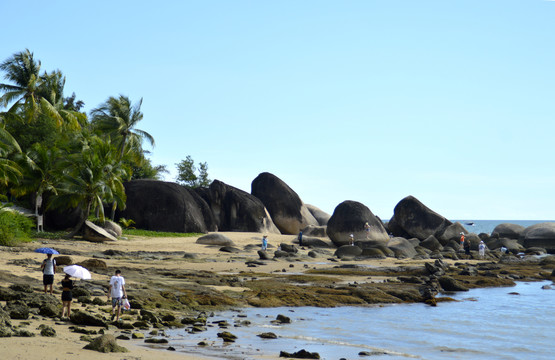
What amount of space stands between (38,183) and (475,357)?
3023 cm

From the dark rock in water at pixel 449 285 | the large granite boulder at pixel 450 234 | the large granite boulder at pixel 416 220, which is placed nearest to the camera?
the dark rock in water at pixel 449 285

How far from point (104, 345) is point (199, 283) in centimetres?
1048

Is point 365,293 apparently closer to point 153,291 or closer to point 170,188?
point 153,291

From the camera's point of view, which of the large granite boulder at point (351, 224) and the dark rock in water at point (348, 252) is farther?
the large granite boulder at point (351, 224)

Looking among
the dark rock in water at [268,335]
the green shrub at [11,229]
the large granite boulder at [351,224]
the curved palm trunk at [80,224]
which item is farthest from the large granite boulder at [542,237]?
the dark rock in water at [268,335]

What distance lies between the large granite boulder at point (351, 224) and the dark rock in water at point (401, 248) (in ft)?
13.5

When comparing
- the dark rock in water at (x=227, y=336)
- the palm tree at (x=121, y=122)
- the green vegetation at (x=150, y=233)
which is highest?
the palm tree at (x=121, y=122)

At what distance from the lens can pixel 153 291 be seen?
17.0 meters

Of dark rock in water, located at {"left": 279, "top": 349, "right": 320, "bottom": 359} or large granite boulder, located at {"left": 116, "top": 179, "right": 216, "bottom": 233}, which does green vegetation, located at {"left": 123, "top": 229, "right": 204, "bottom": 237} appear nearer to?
large granite boulder, located at {"left": 116, "top": 179, "right": 216, "bottom": 233}

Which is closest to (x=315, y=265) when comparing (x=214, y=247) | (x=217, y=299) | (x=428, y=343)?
(x=214, y=247)

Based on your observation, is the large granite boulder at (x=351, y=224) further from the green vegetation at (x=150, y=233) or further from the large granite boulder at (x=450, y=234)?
the green vegetation at (x=150, y=233)

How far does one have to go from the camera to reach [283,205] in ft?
174

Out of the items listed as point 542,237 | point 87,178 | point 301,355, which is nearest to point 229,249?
point 87,178

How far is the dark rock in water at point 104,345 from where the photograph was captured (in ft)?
31.2
